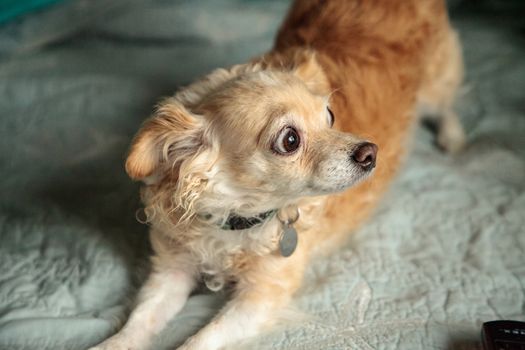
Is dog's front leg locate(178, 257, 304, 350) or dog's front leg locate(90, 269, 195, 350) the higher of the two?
dog's front leg locate(178, 257, 304, 350)

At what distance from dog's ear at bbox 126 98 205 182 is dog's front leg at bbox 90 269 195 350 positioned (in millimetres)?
373

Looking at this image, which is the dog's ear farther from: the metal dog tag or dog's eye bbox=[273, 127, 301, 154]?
the metal dog tag

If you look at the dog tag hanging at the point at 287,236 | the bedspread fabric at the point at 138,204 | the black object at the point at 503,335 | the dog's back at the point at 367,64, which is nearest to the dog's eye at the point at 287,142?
the dog tag hanging at the point at 287,236

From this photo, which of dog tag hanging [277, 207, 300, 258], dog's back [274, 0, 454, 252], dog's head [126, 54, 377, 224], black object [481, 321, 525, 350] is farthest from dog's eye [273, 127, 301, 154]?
black object [481, 321, 525, 350]

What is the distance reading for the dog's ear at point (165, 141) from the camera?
1415mm

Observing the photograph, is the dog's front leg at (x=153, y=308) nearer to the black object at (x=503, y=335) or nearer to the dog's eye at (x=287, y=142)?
the dog's eye at (x=287, y=142)

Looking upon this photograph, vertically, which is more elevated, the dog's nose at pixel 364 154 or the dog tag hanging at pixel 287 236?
the dog's nose at pixel 364 154

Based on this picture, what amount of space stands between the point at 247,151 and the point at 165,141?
8.4 inches

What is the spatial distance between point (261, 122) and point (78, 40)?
1708mm

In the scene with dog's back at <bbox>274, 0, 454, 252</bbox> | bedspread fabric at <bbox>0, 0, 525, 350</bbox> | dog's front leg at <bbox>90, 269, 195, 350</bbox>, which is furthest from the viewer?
dog's back at <bbox>274, 0, 454, 252</bbox>

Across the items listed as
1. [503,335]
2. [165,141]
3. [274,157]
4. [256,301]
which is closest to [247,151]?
[274,157]

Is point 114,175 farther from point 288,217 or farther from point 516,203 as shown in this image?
point 516,203

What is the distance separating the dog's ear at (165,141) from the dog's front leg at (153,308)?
0.37 m

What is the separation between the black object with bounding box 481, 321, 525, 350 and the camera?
1.45 m
